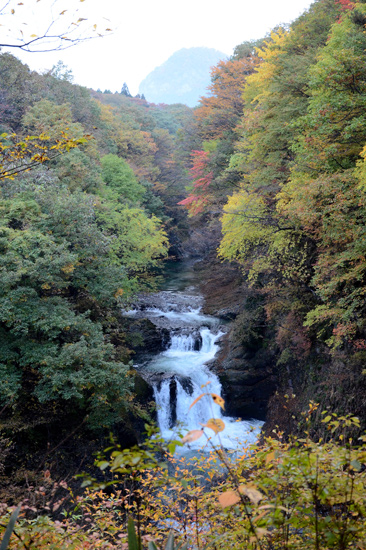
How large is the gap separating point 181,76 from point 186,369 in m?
179

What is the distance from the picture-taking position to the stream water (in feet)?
42.1

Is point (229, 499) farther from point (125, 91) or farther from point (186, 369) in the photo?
point (125, 91)

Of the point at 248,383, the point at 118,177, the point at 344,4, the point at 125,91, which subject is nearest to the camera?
the point at 344,4

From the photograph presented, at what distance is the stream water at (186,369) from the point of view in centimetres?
1283

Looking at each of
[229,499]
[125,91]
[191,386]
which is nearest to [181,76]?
[125,91]

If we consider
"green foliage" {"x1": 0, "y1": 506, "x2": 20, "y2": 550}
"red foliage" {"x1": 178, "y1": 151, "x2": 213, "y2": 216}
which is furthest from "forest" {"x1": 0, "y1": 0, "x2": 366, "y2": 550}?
"red foliage" {"x1": 178, "y1": 151, "x2": 213, "y2": 216}

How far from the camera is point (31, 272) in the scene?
9180mm

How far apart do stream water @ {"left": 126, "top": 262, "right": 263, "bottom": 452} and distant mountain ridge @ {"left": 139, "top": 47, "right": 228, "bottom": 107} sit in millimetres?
154382

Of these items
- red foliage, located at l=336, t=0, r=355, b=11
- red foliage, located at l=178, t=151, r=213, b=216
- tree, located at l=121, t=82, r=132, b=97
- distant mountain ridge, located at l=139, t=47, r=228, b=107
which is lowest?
red foliage, located at l=178, t=151, r=213, b=216

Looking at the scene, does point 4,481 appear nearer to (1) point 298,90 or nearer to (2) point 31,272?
(2) point 31,272

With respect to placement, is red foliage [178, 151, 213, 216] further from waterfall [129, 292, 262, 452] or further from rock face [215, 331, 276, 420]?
rock face [215, 331, 276, 420]

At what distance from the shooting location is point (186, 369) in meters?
14.6

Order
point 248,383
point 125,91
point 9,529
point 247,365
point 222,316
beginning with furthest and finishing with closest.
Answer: point 125,91 < point 222,316 < point 247,365 < point 248,383 < point 9,529

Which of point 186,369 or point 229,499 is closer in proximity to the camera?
point 229,499
